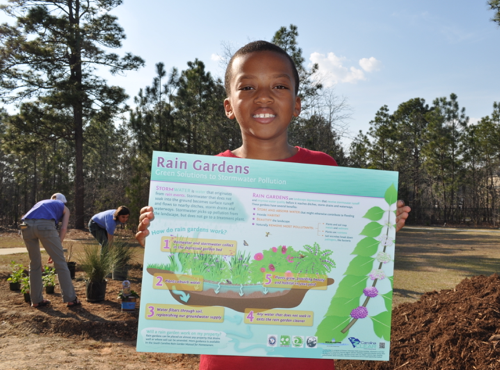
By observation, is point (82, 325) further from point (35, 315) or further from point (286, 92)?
point (286, 92)

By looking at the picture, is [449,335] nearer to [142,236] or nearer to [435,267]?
[142,236]

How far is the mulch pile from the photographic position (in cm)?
353

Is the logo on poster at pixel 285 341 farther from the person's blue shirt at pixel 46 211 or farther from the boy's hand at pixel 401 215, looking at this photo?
the person's blue shirt at pixel 46 211

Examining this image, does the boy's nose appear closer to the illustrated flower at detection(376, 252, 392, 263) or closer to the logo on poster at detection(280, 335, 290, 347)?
the illustrated flower at detection(376, 252, 392, 263)

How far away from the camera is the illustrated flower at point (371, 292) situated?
1522 millimetres

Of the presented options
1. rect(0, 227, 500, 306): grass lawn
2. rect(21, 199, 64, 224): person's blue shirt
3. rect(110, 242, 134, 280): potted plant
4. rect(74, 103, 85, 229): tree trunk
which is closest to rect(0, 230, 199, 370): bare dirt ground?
rect(110, 242, 134, 280): potted plant

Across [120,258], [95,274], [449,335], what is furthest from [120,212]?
[449,335]

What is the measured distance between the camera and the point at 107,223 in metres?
8.62

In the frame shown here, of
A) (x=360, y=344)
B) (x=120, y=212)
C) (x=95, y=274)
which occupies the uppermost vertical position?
(x=120, y=212)

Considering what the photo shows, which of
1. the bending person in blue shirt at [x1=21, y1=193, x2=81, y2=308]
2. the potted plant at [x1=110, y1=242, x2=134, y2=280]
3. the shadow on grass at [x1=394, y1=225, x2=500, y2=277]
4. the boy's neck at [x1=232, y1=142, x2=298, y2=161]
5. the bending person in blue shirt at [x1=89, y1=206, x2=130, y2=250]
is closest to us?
the boy's neck at [x1=232, y1=142, x2=298, y2=161]

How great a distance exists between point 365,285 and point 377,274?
2.5 inches

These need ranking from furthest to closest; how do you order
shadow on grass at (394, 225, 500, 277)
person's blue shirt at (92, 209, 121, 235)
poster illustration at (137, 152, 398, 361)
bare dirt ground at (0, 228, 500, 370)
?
1. shadow on grass at (394, 225, 500, 277)
2. person's blue shirt at (92, 209, 121, 235)
3. bare dirt ground at (0, 228, 500, 370)
4. poster illustration at (137, 152, 398, 361)

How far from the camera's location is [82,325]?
221 inches

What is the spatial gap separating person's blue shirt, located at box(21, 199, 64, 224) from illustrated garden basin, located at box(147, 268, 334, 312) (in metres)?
5.77
